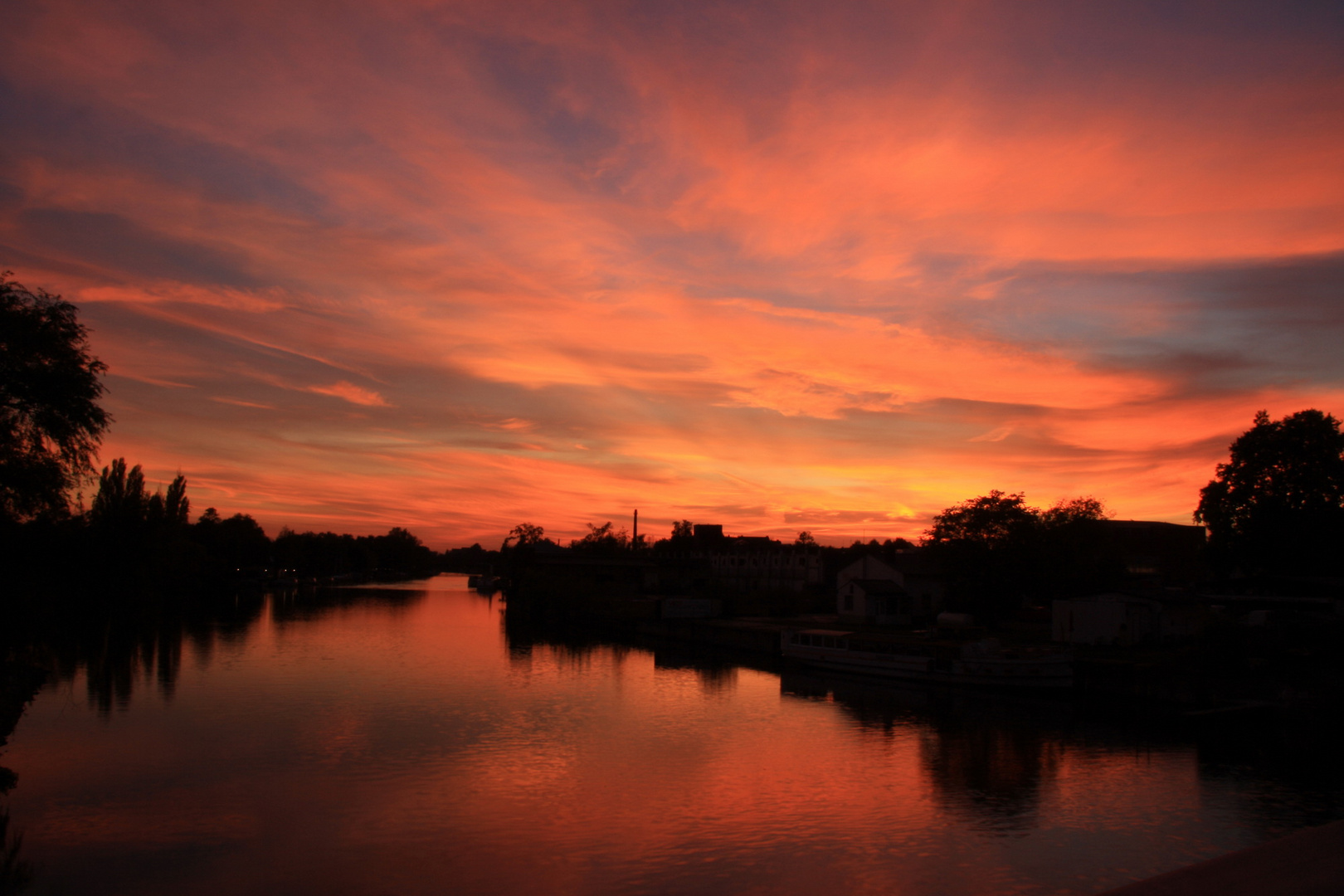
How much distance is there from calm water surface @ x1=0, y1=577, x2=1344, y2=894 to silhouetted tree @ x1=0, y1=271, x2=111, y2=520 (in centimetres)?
965

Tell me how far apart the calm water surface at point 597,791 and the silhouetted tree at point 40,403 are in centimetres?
965

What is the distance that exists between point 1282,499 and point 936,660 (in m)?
34.2

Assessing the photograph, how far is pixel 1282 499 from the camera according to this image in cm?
6600

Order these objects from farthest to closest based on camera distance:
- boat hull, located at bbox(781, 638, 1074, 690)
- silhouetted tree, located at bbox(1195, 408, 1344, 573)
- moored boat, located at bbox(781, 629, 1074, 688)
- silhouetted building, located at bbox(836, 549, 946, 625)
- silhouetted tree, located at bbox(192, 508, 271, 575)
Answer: silhouetted tree, located at bbox(192, 508, 271, 575) < silhouetted building, located at bbox(836, 549, 946, 625) < silhouetted tree, located at bbox(1195, 408, 1344, 573) < moored boat, located at bbox(781, 629, 1074, 688) < boat hull, located at bbox(781, 638, 1074, 690)

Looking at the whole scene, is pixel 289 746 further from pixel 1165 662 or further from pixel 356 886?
pixel 1165 662

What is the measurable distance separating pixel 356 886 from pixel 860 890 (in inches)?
490

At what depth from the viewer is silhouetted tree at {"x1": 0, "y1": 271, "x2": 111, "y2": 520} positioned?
27969mm

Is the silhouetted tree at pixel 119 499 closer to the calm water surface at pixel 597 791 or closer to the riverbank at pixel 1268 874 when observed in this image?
the calm water surface at pixel 597 791

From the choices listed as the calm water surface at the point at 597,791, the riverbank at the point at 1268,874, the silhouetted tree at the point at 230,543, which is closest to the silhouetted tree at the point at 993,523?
the calm water surface at the point at 597,791

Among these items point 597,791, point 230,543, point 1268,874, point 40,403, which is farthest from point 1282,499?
point 230,543

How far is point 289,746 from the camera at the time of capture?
34.4 meters

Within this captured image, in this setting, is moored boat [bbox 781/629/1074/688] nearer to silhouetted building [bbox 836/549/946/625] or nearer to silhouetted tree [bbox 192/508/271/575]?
silhouetted building [bbox 836/549/946/625]

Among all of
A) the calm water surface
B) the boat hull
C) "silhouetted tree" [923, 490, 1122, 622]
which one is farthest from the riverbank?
"silhouetted tree" [923, 490, 1122, 622]

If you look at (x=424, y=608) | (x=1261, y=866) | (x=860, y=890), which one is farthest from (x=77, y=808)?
(x=424, y=608)
